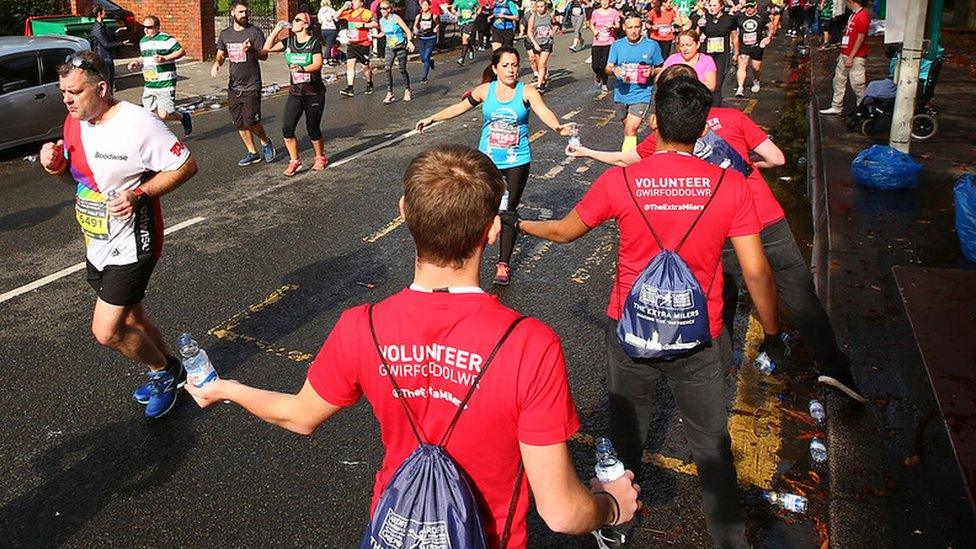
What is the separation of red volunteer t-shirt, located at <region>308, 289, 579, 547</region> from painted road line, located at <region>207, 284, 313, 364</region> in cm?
354

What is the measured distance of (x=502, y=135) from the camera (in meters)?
6.73

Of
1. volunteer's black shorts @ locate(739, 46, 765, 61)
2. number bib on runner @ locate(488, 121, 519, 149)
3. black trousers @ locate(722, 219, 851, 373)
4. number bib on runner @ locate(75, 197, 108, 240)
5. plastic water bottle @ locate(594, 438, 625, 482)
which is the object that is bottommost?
black trousers @ locate(722, 219, 851, 373)

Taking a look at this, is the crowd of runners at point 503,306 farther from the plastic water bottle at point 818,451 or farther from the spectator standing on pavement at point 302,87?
the spectator standing on pavement at point 302,87

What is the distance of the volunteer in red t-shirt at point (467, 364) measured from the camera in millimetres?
1963

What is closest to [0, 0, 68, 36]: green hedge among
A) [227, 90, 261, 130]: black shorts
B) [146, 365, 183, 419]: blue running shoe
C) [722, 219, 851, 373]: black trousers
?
[227, 90, 261, 130]: black shorts

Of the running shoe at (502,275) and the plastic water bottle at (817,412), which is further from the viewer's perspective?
the running shoe at (502,275)

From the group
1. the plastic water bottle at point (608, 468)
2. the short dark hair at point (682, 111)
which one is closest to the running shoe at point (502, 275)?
the short dark hair at point (682, 111)

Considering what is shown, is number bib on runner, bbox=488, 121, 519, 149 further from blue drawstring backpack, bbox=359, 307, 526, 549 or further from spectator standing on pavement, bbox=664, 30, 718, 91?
blue drawstring backpack, bbox=359, 307, 526, 549

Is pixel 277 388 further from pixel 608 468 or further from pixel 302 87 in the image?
pixel 302 87

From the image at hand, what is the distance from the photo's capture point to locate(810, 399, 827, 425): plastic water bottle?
478cm

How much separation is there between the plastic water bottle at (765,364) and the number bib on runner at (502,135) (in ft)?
8.60

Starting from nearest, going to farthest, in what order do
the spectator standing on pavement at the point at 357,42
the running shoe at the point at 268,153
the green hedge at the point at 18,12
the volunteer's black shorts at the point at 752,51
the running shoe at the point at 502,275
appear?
the running shoe at the point at 502,275 → the running shoe at the point at 268,153 → the volunteer's black shorts at the point at 752,51 → the spectator standing on pavement at the point at 357,42 → the green hedge at the point at 18,12

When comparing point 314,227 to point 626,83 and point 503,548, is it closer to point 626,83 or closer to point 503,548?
point 626,83

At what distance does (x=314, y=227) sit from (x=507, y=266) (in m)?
2.39
